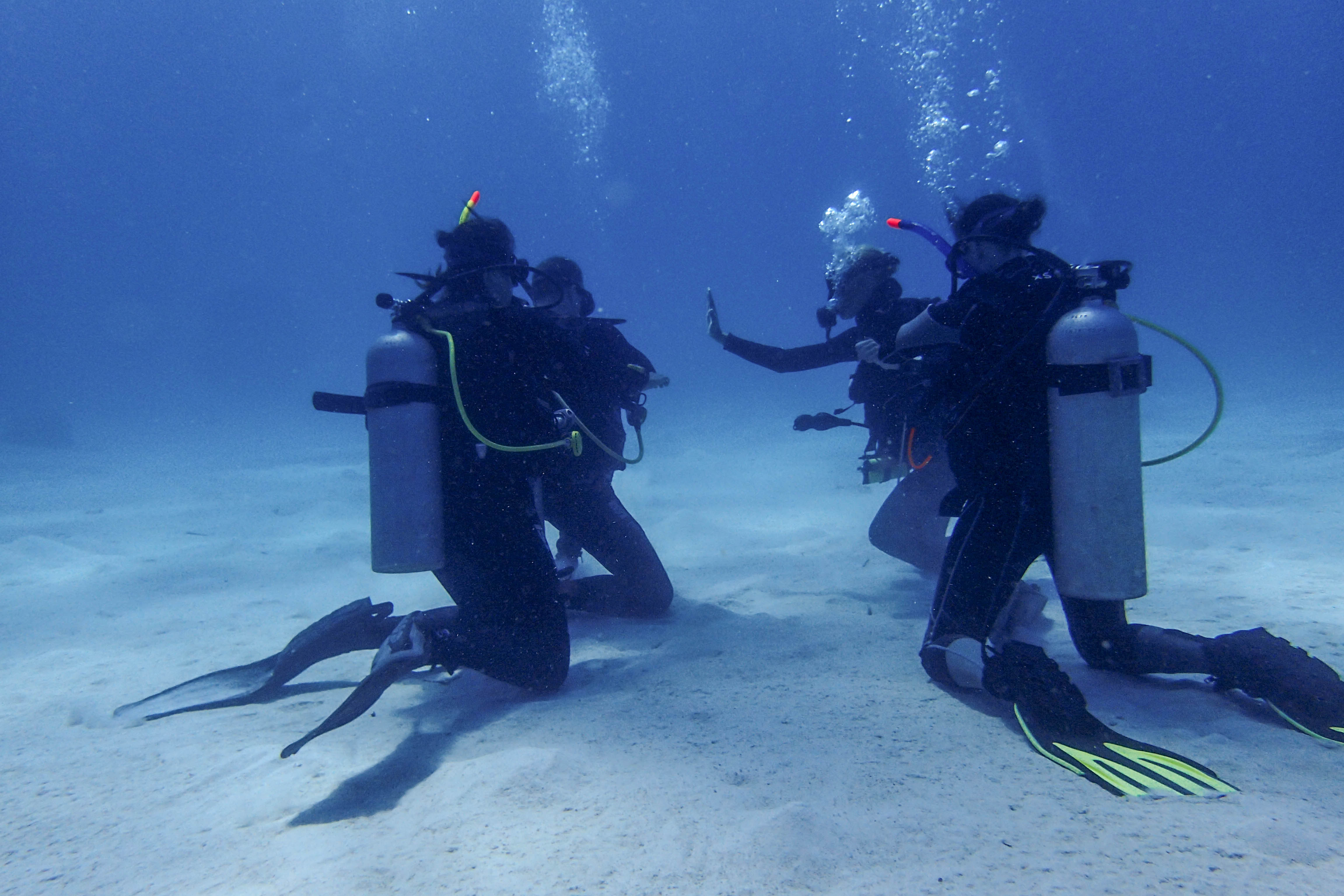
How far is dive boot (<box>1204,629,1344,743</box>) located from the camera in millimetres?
2426

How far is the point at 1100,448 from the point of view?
2652mm

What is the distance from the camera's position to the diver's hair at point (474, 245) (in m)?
3.45

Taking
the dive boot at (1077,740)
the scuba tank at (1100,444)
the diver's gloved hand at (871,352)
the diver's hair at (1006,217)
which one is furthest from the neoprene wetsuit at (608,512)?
the scuba tank at (1100,444)

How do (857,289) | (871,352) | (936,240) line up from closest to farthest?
(936,240) < (871,352) < (857,289)

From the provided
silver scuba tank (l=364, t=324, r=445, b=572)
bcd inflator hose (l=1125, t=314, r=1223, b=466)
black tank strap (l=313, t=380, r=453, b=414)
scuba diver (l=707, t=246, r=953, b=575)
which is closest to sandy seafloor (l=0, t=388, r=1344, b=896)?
scuba diver (l=707, t=246, r=953, b=575)

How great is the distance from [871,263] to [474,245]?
9.46 ft

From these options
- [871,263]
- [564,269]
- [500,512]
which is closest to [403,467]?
[500,512]

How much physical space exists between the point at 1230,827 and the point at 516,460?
307cm

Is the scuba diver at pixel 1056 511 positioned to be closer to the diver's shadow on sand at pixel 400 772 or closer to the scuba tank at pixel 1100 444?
the scuba tank at pixel 1100 444

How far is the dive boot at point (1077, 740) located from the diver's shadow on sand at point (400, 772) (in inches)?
90.6

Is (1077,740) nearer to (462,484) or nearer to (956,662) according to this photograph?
(956,662)

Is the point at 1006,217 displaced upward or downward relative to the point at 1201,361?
upward

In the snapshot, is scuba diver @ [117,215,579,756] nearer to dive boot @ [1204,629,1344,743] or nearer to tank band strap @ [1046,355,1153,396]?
tank band strap @ [1046,355,1153,396]

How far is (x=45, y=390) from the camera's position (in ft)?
227
